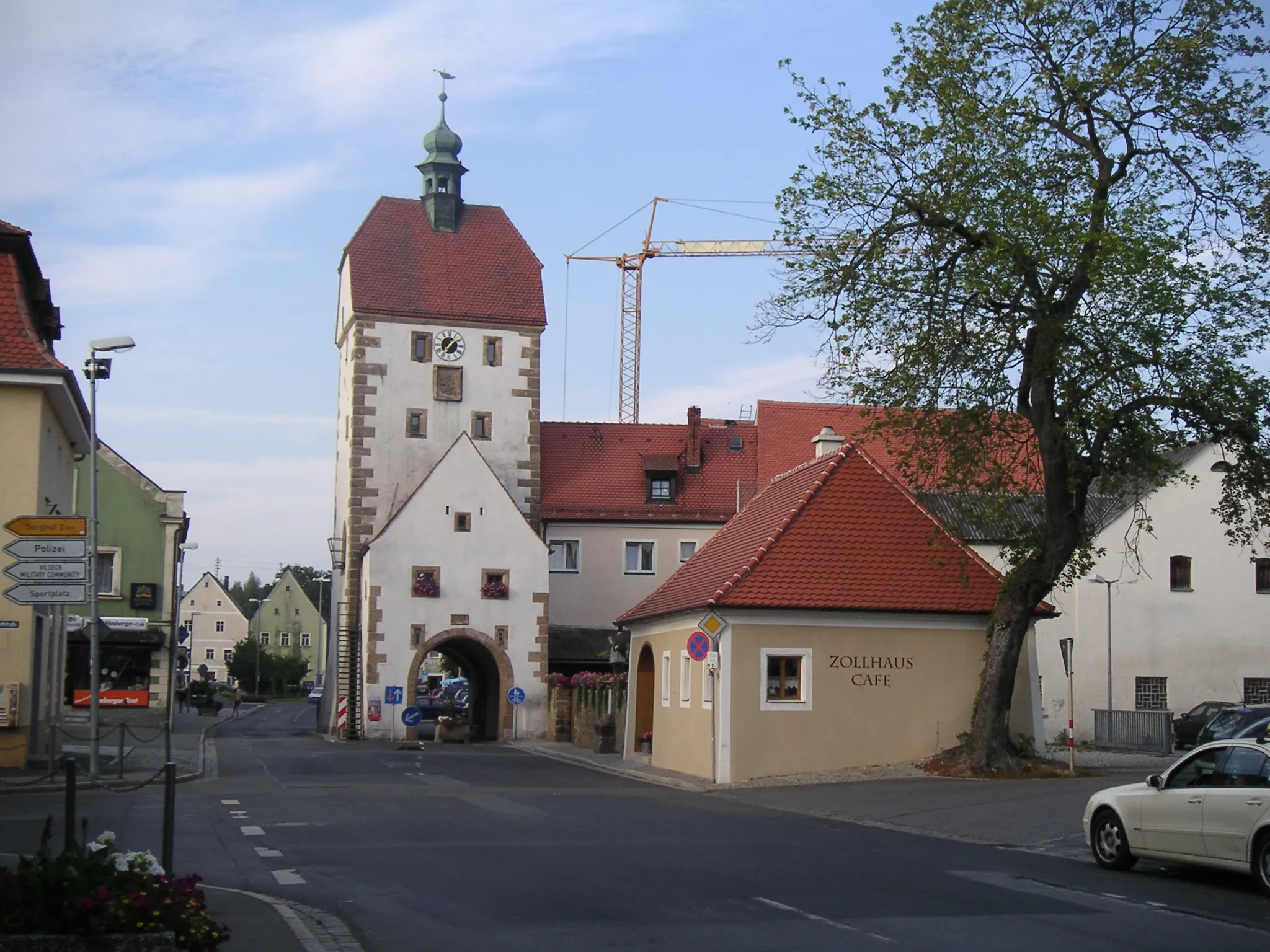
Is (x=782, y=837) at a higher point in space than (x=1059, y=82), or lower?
lower

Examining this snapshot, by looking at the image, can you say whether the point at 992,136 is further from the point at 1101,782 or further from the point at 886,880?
the point at 886,880

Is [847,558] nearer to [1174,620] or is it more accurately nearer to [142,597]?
[1174,620]

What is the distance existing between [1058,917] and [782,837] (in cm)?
621

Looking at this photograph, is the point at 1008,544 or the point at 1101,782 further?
the point at 1008,544

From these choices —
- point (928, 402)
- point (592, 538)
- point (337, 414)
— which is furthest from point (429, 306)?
point (928, 402)

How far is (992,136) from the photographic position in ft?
83.8

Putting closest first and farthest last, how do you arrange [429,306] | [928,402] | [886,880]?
[886,880], [928,402], [429,306]

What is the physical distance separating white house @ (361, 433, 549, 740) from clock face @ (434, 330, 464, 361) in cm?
493

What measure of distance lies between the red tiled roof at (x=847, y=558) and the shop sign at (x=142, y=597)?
2656 centimetres

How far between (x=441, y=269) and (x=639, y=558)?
13849mm

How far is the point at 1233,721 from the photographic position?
1257 inches

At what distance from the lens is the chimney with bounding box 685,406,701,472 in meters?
61.2

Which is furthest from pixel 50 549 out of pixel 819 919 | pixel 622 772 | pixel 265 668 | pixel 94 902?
pixel 265 668

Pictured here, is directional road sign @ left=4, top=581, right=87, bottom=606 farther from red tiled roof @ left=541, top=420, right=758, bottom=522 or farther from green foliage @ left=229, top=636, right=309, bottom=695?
green foliage @ left=229, top=636, right=309, bottom=695
